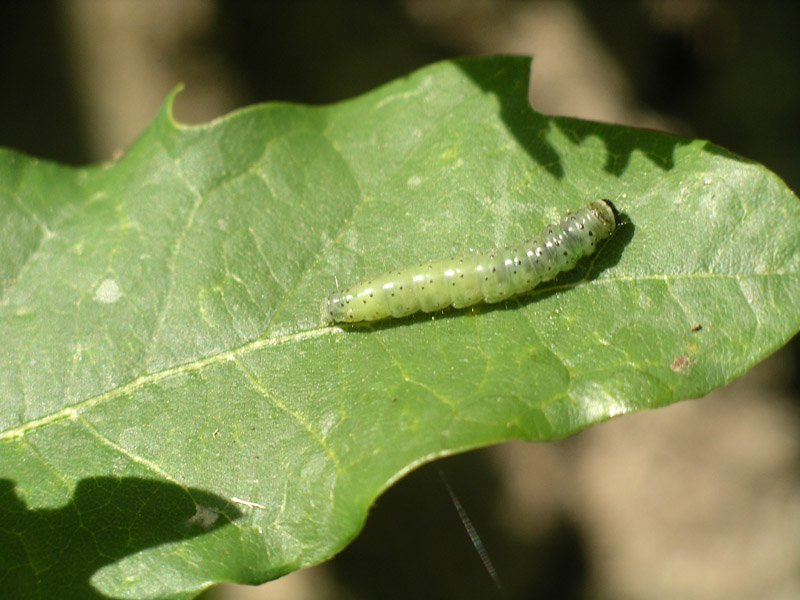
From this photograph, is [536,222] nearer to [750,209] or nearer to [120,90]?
[750,209]

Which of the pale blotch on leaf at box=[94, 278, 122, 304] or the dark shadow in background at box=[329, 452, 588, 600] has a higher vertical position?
the pale blotch on leaf at box=[94, 278, 122, 304]

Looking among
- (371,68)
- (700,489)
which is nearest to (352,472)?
(700,489)

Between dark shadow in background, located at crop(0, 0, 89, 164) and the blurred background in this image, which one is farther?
dark shadow in background, located at crop(0, 0, 89, 164)

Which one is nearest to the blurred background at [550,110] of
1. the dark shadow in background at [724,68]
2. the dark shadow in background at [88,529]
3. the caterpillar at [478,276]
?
the dark shadow in background at [724,68]

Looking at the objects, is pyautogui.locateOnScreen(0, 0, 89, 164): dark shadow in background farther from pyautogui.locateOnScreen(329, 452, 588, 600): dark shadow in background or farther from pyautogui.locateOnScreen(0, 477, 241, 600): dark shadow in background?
pyautogui.locateOnScreen(0, 477, 241, 600): dark shadow in background

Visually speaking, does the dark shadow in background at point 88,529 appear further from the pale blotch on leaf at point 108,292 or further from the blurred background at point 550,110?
the blurred background at point 550,110

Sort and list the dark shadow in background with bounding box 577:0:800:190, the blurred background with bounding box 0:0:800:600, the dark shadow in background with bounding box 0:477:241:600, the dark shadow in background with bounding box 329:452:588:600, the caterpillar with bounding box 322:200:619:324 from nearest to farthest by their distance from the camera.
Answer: the dark shadow in background with bounding box 0:477:241:600
the caterpillar with bounding box 322:200:619:324
the dark shadow in background with bounding box 329:452:588:600
the blurred background with bounding box 0:0:800:600
the dark shadow in background with bounding box 577:0:800:190

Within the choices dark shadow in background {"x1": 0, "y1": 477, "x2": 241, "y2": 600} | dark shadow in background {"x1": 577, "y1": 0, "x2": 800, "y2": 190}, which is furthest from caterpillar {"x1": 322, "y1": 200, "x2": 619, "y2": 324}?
dark shadow in background {"x1": 577, "y1": 0, "x2": 800, "y2": 190}
